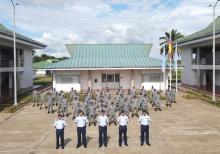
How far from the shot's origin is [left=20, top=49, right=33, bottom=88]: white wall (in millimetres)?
45219

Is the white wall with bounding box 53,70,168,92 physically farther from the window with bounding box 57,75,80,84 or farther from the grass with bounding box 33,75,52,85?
the grass with bounding box 33,75,52,85

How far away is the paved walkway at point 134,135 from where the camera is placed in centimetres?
1488

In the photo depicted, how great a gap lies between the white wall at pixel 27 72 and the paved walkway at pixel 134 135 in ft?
65.7

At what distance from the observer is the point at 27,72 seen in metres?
46.9

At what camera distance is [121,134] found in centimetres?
1529

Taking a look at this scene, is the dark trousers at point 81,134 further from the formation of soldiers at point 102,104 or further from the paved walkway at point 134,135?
the formation of soldiers at point 102,104

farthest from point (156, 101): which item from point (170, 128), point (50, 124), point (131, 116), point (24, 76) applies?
point (24, 76)

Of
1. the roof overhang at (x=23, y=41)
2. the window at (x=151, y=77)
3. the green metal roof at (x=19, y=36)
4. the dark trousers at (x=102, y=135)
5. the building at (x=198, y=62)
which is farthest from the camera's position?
the building at (x=198, y=62)

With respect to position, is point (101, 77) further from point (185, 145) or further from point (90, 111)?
point (185, 145)

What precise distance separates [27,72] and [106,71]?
1137 centimetres

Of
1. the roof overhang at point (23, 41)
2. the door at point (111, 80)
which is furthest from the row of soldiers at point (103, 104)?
the door at point (111, 80)

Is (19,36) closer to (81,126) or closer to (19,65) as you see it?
(19,65)

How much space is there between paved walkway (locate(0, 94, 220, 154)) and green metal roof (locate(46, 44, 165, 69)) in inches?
630

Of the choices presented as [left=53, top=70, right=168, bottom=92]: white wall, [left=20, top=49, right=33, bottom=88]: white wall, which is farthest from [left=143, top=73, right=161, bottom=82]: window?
[left=20, top=49, right=33, bottom=88]: white wall
